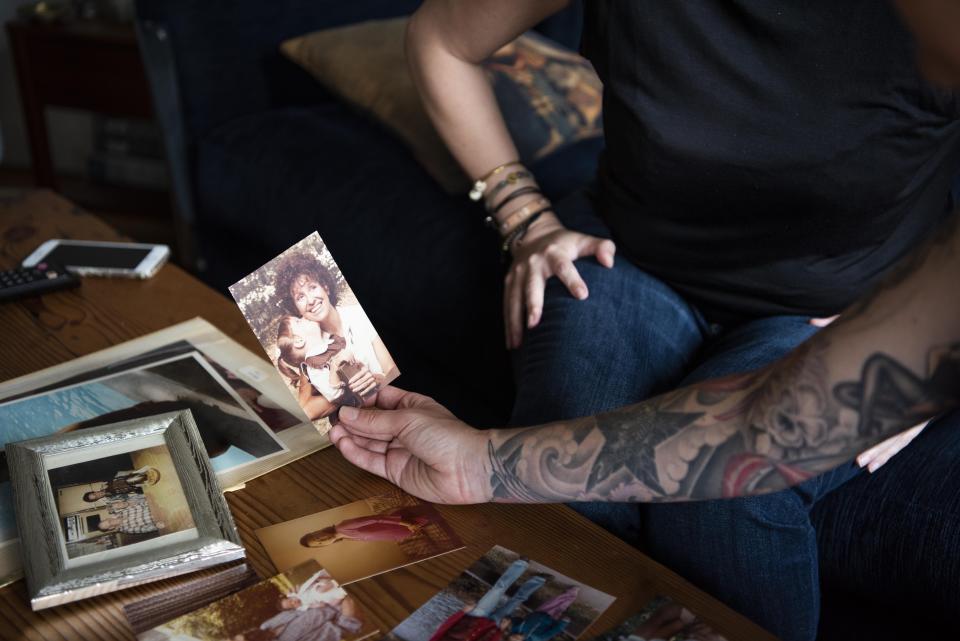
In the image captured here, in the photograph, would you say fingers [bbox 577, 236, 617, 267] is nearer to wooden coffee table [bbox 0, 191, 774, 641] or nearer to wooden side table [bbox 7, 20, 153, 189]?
wooden coffee table [bbox 0, 191, 774, 641]

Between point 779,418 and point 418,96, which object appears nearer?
point 779,418

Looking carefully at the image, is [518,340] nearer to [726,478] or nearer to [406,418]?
[406,418]

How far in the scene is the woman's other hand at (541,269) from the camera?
1.13m

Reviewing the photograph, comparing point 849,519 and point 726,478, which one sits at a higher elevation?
point 726,478

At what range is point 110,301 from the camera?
1199mm

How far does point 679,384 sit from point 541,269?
8.5 inches

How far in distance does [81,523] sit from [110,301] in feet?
1.57

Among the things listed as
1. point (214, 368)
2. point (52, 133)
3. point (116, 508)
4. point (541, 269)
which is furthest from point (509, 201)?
point (52, 133)

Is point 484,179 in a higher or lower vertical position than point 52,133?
lower

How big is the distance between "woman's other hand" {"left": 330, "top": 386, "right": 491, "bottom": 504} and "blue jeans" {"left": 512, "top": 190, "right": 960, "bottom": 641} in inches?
6.0

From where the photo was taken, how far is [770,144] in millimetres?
1010

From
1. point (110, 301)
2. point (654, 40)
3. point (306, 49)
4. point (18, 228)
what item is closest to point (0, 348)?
point (110, 301)

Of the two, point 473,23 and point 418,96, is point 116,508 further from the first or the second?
point 418,96

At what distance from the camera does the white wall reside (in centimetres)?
304
